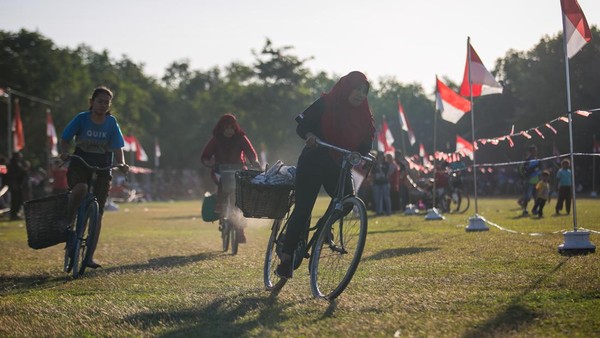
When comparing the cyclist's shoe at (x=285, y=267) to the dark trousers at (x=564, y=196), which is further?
the dark trousers at (x=564, y=196)

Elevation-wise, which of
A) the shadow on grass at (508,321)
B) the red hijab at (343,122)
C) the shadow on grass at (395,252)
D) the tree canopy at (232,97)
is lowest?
the shadow on grass at (508,321)

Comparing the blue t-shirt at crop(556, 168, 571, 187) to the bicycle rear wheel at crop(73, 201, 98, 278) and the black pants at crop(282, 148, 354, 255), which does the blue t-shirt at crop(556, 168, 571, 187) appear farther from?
the black pants at crop(282, 148, 354, 255)

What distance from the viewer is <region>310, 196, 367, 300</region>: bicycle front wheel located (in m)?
7.30

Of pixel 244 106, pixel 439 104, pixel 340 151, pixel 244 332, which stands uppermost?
pixel 244 106

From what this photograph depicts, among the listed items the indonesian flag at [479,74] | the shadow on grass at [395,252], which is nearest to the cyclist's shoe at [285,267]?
the shadow on grass at [395,252]

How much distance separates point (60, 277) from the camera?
9.91 metres

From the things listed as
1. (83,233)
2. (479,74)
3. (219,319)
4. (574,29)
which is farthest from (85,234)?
(479,74)

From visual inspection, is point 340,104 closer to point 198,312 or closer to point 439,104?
point 198,312

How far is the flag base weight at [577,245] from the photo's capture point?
1086 cm

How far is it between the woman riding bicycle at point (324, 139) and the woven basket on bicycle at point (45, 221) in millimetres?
3418

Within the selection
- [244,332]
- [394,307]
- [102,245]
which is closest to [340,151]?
[394,307]

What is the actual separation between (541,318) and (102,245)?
10.4 metres

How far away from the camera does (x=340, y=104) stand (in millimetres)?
7656

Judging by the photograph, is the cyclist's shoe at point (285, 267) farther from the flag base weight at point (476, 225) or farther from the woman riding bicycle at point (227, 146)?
the flag base weight at point (476, 225)
